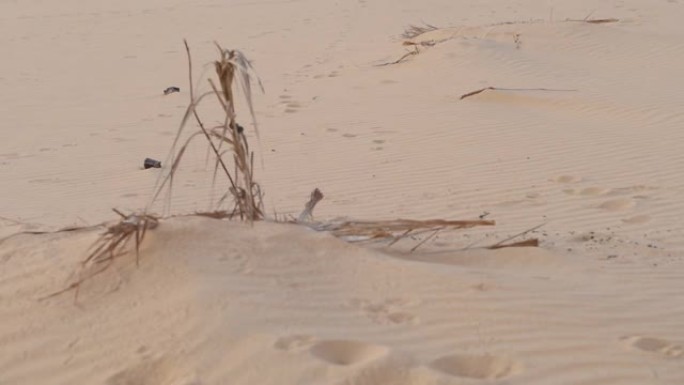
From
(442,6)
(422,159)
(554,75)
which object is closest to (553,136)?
(422,159)

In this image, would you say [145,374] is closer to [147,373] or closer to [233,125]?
[147,373]

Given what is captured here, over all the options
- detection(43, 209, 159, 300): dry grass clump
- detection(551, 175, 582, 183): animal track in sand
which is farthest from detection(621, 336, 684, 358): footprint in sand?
detection(551, 175, 582, 183): animal track in sand

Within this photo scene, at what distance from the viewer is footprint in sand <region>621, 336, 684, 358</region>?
3.69 meters

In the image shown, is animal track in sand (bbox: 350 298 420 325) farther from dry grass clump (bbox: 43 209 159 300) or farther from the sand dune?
dry grass clump (bbox: 43 209 159 300)

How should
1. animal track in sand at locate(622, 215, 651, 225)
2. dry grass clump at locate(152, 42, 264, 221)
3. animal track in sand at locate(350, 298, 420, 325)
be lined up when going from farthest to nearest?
animal track in sand at locate(622, 215, 651, 225), dry grass clump at locate(152, 42, 264, 221), animal track in sand at locate(350, 298, 420, 325)

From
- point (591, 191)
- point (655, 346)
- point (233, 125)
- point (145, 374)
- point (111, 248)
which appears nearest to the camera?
point (145, 374)

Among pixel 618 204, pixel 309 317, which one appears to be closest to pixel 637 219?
pixel 618 204

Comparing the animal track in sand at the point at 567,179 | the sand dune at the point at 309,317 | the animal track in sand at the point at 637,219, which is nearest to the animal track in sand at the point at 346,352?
the sand dune at the point at 309,317

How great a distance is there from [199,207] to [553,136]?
350 cm

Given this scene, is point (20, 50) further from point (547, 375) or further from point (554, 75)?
point (547, 375)

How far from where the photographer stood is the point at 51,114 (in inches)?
428

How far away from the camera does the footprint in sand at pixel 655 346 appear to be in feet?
12.1

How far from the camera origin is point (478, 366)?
351cm

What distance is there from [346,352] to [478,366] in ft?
1.55
